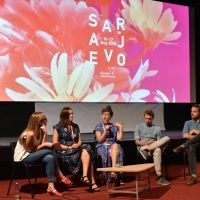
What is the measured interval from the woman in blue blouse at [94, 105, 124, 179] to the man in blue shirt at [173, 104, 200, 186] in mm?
682

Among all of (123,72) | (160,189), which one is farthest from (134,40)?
(160,189)

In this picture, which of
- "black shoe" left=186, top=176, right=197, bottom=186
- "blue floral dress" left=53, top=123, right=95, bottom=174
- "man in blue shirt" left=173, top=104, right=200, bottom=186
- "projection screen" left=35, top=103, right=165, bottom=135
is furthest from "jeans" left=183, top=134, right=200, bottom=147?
"projection screen" left=35, top=103, right=165, bottom=135

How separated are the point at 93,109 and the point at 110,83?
551 mm

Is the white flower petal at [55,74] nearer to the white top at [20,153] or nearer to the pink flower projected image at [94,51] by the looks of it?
the pink flower projected image at [94,51]

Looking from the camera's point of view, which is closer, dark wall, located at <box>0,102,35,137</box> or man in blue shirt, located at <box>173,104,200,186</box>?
man in blue shirt, located at <box>173,104,200,186</box>

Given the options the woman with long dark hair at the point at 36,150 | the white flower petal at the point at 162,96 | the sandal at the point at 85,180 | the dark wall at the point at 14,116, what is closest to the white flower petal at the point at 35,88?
the dark wall at the point at 14,116

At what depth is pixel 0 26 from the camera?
→ 5.12 metres

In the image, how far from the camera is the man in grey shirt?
14.7 feet

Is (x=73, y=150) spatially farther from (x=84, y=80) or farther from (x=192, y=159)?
(x=84, y=80)

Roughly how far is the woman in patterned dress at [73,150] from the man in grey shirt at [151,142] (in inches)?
27.5

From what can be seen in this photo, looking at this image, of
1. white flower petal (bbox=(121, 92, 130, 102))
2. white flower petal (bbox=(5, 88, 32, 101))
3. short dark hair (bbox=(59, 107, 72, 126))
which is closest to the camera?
short dark hair (bbox=(59, 107, 72, 126))

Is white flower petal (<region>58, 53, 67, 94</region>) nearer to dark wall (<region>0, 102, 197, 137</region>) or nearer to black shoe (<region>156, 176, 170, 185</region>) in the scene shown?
dark wall (<region>0, 102, 197, 137</region>)

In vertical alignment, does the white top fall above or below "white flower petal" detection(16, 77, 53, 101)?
below

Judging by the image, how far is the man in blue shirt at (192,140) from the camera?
4.45 metres
